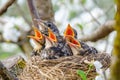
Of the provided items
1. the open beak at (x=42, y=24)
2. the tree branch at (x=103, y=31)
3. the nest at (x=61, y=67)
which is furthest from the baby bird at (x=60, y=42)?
the tree branch at (x=103, y=31)

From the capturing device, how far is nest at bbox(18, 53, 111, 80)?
183cm

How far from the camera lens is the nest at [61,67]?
183cm

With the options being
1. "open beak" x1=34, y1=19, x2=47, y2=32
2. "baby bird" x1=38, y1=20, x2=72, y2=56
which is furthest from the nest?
"open beak" x1=34, y1=19, x2=47, y2=32

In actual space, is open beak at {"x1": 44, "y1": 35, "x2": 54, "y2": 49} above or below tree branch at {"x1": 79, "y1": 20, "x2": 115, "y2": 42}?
below

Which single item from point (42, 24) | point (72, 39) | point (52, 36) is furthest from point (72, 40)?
point (42, 24)

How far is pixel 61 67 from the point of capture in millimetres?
1902

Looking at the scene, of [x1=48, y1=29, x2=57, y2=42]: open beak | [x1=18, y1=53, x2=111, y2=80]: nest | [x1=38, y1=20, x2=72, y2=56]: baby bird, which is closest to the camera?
[x1=18, y1=53, x2=111, y2=80]: nest

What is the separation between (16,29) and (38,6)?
142cm

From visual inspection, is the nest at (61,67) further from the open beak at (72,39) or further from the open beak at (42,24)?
the open beak at (42,24)

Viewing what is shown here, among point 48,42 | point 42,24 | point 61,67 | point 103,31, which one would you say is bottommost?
point 61,67

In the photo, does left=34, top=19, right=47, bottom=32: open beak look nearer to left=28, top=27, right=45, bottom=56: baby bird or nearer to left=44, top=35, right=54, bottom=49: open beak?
left=28, top=27, right=45, bottom=56: baby bird

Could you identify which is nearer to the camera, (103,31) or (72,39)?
(72,39)

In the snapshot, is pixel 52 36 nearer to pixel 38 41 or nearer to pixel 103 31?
pixel 38 41

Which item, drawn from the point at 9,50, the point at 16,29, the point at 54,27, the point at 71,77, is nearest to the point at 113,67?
the point at 71,77
